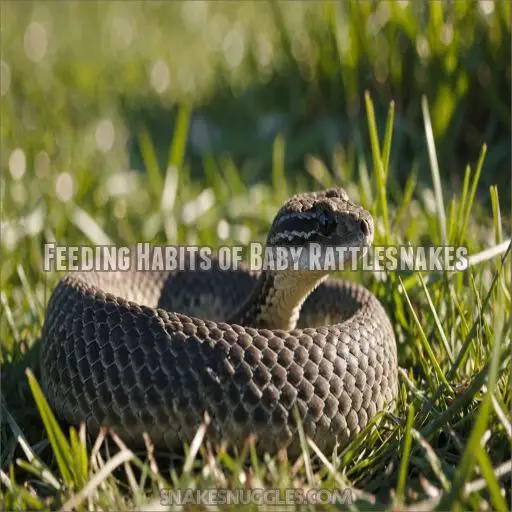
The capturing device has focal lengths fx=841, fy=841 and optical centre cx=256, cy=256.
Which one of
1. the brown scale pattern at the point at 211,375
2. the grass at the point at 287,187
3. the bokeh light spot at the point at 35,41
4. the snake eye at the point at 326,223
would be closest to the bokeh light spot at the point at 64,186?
the grass at the point at 287,187

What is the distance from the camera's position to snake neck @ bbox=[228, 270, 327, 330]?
462 centimetres

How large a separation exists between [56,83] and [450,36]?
16.5 ft

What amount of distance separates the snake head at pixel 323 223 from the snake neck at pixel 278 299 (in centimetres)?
19

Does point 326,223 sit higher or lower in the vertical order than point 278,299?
higher

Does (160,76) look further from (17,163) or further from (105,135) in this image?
(17,163)

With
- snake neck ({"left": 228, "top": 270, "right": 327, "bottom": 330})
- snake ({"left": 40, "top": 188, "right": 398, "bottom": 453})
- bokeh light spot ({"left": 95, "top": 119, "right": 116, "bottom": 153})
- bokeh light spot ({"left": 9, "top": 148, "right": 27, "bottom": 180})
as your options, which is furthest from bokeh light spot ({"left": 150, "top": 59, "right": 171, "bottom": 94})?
snake ({"left": 40, "top": 188, "right": 398, "bottom": 453})

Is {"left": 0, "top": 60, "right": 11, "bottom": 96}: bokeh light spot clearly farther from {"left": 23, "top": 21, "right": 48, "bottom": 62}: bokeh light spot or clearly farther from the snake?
the snake

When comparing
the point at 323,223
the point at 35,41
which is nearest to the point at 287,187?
the point at 323,223

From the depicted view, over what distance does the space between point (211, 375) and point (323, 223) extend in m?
1.06

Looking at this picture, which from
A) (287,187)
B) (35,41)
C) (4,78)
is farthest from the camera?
(35,41)

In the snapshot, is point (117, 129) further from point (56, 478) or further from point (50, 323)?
point (56, 478)

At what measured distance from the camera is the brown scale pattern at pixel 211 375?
389 cm

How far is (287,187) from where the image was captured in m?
7.58

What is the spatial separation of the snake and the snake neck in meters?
→ 0.10
